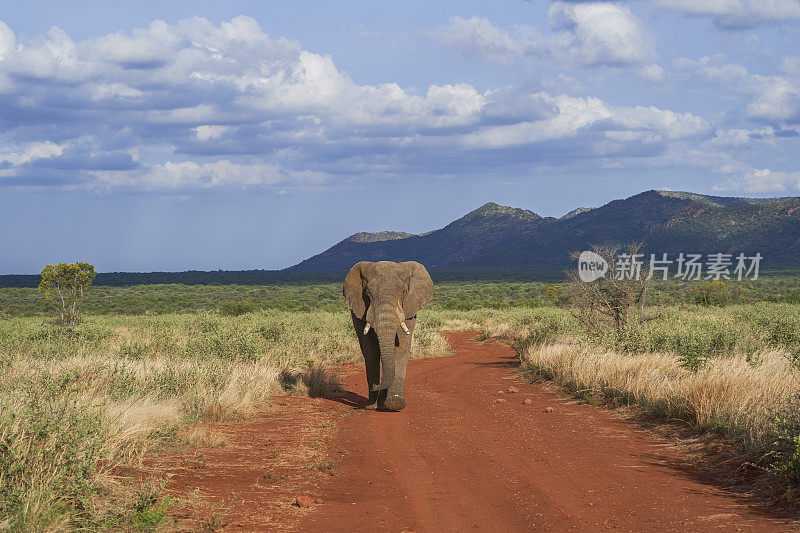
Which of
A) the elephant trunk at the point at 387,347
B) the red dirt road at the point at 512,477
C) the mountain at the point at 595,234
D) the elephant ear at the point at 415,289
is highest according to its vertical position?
the mountain at the point at 595,234

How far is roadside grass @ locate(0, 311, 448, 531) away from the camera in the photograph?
6041 millimetres

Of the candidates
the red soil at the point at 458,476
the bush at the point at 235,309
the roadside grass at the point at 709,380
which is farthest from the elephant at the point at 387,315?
the bush at the point at 235,309

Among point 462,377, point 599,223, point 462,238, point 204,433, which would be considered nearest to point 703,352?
point 462,377

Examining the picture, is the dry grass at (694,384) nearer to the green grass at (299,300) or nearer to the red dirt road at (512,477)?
the red dirt road at (512,477)

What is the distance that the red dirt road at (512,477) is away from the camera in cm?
658

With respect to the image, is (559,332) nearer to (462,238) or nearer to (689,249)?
(689,249)

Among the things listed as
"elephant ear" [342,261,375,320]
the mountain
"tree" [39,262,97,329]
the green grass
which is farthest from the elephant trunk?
the mountain

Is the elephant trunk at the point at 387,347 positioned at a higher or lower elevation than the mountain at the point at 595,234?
lower

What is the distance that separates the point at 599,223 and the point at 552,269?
21.9 metres

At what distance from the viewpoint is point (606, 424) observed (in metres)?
11.4

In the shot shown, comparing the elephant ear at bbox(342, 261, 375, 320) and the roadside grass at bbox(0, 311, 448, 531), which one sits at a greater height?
the elephant ear at bbox(342, 261, 375, 320)

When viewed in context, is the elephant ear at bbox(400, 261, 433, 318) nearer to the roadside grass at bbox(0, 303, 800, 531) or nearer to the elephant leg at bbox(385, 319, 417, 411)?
the elephant leg at bbox(385, 319, 417, 411)

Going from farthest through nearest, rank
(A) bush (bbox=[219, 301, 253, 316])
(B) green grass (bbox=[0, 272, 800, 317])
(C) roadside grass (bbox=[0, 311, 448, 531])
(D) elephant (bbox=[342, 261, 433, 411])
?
1. (B) green grass (bbox=[0, 272, 800, 317])
2. (A) bush (bbox=[219, 301, 253, 316])
3. (D) elephant (bbox=[342, 261, 433, 411])
4. (C) roadside grass (bbox=[0, 311, 448, 531])

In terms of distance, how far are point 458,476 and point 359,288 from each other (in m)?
5.92
